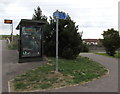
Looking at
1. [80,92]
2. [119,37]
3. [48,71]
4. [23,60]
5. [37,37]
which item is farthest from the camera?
[119,37]

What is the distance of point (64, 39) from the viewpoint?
36.0 ft

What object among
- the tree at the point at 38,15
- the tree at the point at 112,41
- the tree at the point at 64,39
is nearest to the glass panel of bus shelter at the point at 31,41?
the tree at the point at 64,39

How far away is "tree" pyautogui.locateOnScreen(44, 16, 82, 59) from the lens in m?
10.8

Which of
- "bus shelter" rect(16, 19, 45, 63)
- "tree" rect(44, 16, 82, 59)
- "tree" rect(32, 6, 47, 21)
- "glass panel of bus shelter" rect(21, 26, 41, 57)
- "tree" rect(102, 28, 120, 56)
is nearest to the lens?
"bus shelter" rect(16, 19, 45, 63)

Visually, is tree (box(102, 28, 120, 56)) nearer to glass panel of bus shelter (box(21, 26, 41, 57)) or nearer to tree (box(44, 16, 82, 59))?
tree (box(44, 16, 82, 59))

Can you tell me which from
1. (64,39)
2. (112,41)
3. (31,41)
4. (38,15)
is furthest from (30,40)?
(112,41)

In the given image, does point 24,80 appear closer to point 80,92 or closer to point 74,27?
point 80,92

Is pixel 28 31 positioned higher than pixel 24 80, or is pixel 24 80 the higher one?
pixel 28 31

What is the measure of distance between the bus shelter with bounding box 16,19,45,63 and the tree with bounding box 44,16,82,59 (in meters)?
2.06

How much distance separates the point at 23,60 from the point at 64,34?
14.3 feet

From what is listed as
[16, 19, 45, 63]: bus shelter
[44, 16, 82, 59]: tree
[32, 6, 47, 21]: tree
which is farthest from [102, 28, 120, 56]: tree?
[16, 19, 45, 63]: bus shelter

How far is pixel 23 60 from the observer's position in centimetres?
832

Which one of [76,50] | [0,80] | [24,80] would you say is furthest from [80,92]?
[76,50]

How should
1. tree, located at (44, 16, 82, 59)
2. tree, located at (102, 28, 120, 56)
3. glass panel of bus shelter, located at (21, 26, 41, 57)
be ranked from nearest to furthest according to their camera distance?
glass panel of bus shelter, located at (21, 26, 41, 57), tree, located at (44, 16, 82, 59), tree, located at (102, 28, 120, 56)
